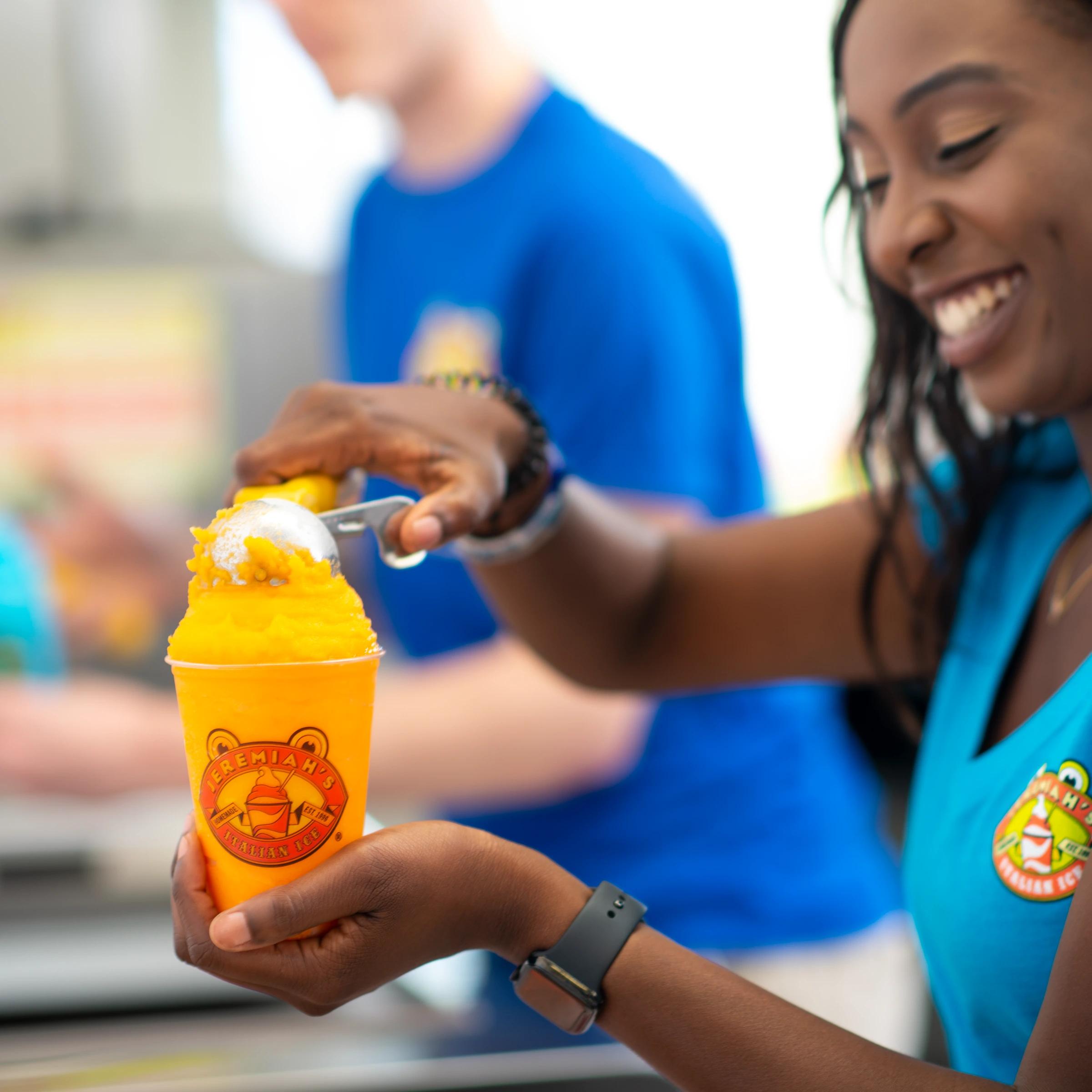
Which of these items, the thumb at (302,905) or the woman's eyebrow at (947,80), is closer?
the thumb at (302,905)

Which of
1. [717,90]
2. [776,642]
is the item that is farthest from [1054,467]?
[717,90]

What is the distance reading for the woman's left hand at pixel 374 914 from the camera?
27.8 inches

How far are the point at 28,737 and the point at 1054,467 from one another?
123 centimetres

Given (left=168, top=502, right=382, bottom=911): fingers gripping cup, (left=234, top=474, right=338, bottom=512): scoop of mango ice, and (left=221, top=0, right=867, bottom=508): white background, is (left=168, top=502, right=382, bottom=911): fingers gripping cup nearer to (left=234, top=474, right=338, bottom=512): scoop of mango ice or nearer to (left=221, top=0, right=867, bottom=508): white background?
(left=234, top=474, right=338, bottom=512): scoop of mango ice

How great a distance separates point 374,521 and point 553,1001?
34 cm

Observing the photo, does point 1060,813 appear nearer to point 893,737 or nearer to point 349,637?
point 349,637

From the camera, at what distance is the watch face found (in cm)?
77

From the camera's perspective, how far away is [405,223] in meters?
1.82

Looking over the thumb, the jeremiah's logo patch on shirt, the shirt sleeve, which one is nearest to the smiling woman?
the thumb

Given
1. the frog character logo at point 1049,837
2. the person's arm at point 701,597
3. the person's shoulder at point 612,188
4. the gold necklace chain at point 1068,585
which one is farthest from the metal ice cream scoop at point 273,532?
the person's shoulder at point 612,188

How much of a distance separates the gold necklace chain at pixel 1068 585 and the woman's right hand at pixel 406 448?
47 centimetres

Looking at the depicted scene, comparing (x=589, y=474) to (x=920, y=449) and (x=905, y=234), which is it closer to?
(x=920, y=449)

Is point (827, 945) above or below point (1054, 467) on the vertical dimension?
below

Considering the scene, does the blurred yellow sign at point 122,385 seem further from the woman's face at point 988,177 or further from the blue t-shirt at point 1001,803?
the woman's face at point 988,177
